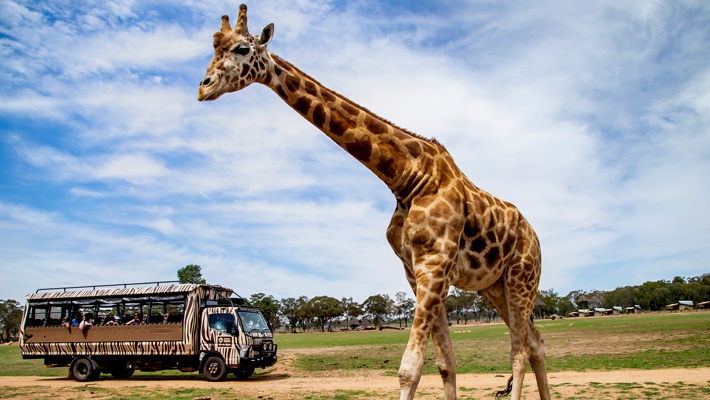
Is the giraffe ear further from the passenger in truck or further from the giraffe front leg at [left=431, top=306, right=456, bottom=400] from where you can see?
the passenger in truck

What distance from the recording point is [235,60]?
4516mm

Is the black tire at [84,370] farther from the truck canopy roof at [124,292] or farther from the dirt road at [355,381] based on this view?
the truck canopy roof at [124,292]

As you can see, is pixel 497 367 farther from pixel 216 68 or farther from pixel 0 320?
pixel 0 320

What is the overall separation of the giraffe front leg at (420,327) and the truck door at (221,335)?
1422 cm

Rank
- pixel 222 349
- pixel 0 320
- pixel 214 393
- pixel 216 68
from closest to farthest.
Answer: pixel 216 68, pixel 214 393, pixel 222 349, pixel 0 320

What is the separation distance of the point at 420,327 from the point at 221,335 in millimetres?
14558

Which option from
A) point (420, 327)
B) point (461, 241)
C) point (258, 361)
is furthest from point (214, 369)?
point (420, 327)

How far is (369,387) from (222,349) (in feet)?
20.9

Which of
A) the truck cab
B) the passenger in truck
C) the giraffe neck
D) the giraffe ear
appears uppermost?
the giraffe ear

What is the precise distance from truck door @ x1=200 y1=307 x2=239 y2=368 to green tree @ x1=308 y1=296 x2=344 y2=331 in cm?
7425

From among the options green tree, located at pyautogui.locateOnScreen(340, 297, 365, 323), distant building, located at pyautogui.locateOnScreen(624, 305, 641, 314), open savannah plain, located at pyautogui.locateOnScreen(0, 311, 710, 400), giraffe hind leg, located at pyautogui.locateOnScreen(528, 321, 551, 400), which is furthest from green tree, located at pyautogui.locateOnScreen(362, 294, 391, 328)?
giraffe hind leg, located at pyautogui.locateOnScreen(528, 321, 551, 400)

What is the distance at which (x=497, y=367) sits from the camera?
714 inches

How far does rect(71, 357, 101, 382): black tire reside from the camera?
18.2 m

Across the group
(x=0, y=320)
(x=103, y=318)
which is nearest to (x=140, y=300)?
(x=103, y=318)
